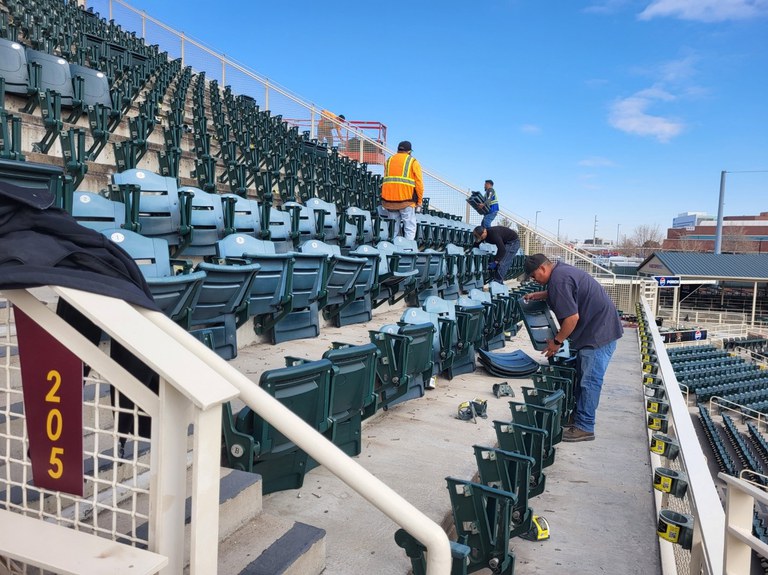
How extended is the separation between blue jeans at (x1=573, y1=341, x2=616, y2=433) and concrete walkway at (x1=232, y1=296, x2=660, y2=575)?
190 mm

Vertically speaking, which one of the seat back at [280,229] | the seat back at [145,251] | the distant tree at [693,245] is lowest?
the seat back at [145,251]

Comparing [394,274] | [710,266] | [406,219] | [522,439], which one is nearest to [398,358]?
[522,439]

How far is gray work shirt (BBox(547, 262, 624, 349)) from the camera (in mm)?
3912

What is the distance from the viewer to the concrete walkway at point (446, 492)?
230cm

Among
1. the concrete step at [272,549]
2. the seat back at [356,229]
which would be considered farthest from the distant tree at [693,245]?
the concrete step at [272,549]

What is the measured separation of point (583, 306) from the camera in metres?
4.01

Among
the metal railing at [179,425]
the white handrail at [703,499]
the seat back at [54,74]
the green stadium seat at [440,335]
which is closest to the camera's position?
the metal railing at [179,425]

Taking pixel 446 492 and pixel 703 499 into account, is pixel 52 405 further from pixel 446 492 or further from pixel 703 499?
pixel 703 499

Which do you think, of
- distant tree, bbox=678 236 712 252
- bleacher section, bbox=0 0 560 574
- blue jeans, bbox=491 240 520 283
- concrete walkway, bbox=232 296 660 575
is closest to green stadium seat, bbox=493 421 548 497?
bleacher section, bbox=0 0 560 574

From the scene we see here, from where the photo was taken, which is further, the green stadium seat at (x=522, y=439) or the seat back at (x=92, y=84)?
the seat back at (x=92, y=84)

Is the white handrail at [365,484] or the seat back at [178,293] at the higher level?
the seat back at [178,293]

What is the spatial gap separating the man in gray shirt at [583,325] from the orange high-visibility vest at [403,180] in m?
3.98

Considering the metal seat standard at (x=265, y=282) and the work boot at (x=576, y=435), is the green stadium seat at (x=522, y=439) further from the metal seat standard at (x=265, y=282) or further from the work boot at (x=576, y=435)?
the metal seat standard at (x=265, y=282)

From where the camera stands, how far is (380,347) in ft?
11.5
